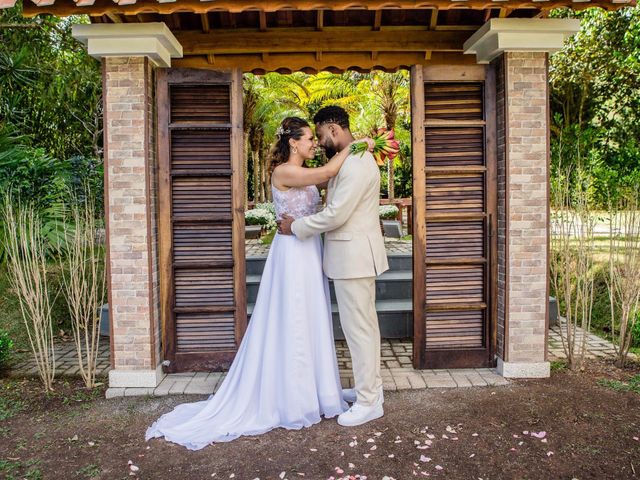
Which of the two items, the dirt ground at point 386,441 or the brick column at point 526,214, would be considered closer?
the dirt ground at point 386,441

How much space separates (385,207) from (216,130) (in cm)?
984

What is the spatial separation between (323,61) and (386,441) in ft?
11.3

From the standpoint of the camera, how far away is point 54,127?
9.38 m

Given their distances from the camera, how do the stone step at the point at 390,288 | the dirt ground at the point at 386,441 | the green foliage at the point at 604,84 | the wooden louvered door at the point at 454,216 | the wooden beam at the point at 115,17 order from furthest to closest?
the green foliage at the point at 604,84 < the stone step at the point at 390,288 < the wooden louvered door at the point at 454,216 < the wooden beam at the point at 115,17 < the dirt ground at the point at 386,441

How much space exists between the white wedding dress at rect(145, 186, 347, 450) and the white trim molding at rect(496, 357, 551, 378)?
5.27 feet

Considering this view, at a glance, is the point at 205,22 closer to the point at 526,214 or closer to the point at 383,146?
the point at 383,146

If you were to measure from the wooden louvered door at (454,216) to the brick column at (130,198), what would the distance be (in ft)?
7.62

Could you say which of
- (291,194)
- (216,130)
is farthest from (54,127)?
(291,194)

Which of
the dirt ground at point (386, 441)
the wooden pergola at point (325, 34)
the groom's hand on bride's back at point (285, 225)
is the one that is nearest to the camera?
the dirt ground at point (386, 441)

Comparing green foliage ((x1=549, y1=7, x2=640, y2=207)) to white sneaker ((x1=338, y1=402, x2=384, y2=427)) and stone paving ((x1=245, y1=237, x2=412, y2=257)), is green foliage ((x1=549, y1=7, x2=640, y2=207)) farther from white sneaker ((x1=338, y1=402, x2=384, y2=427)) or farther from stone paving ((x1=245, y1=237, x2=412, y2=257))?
white sneaker ((x1=338, y1=402, x2=384, y2=427))

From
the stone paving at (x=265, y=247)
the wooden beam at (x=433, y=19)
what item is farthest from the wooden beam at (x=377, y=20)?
the stone paving at (x=265, y=247)

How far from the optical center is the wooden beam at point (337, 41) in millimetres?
4881

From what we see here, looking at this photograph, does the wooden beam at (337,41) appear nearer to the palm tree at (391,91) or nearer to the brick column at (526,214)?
the brick column at (526,214)

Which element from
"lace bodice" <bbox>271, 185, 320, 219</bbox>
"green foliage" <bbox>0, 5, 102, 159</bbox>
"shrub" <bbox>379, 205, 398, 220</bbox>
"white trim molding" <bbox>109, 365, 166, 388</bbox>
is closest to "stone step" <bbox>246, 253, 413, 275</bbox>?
"white trim molding" <bbox>109, 365, 166, 388</bbox>
